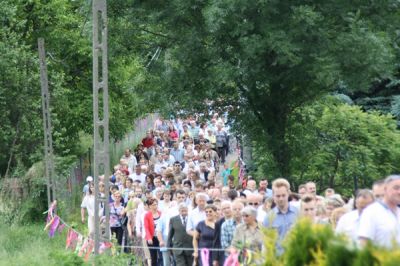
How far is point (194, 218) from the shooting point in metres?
17.8

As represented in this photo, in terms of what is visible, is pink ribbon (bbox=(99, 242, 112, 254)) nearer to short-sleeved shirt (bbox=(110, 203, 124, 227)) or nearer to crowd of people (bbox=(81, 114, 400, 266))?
crowd of people (bbox=(81, 114, 400, 266))

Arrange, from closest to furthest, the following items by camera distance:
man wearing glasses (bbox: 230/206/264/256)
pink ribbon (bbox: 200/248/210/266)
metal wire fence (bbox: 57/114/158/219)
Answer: man wearing glasses (bbox: 230/206/264/256), pink ribbon (bbox: 200/248/210/266), metal wire fence (bbox: 57/114/158/219)

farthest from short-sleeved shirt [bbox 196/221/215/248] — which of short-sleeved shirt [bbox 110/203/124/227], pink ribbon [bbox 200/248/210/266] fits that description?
short-sleeved shirt [bbox 110/203/124/227]

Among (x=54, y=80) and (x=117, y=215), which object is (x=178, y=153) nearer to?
(x=54, y=80)

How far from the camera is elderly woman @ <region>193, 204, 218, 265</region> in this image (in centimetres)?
1684

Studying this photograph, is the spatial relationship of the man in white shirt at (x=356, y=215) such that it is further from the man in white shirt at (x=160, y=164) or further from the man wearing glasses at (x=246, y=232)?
the man in white shirt at (x=160, y=164)

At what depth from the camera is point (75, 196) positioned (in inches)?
1361

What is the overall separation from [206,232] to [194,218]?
848 millimetres

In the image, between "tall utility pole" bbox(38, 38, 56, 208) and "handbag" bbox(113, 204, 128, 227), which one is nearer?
"handbag" bbox(113, 204, 128, 227)

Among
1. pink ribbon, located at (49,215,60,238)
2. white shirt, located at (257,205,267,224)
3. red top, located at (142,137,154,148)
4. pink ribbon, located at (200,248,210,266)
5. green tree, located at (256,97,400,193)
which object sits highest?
red top, located at (142,137,154,148)

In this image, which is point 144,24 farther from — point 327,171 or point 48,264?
point 48,264

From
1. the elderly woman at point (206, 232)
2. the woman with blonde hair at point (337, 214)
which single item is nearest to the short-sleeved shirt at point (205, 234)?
the elderly woman at point (206, 232)

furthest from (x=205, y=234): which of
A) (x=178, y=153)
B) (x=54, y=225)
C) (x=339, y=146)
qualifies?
(x=178, y=153)

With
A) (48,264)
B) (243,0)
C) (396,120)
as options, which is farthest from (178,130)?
(48,264)
